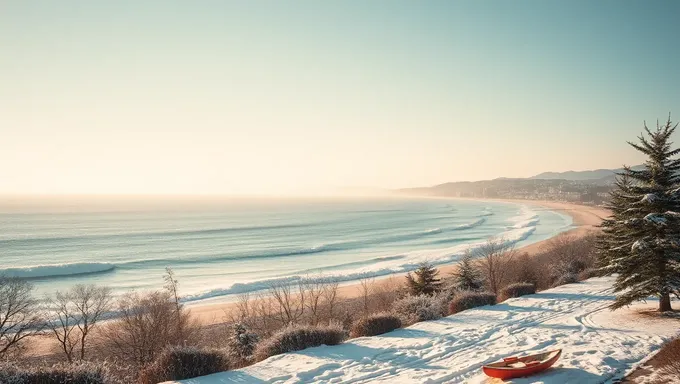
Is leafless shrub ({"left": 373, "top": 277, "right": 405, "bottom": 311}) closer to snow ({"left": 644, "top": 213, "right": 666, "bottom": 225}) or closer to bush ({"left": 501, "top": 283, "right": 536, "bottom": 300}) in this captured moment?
bush ({"left": 501, "top": 283, "right": 536, "bottom": 300})

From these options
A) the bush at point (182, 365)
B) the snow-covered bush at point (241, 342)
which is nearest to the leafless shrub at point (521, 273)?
the snow-covered bush at point (241, 342)

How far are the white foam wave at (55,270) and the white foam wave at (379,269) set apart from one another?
71.7 ft

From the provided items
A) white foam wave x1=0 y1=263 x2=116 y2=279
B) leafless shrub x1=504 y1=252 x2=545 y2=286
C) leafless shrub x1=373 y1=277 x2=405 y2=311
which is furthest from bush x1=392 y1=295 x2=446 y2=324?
white foam wave x1=0 y1=263 x2=116 y2=279

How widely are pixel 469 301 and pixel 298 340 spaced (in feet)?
33.4

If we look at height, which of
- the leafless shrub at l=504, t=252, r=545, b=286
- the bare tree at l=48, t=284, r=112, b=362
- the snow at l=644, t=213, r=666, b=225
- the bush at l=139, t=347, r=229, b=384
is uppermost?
the snow at l=644, t=213, r=666, b=225

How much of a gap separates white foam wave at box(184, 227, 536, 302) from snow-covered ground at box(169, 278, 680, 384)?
24.2m

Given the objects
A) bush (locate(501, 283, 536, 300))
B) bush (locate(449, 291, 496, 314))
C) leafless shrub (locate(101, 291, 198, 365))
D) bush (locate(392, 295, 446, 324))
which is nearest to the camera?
bush (locate(392, 295, 446, 324))

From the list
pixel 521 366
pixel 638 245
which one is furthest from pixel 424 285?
pixel 521 366

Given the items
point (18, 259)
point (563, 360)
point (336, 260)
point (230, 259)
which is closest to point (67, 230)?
point (18, 259)

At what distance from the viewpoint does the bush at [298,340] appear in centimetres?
1399

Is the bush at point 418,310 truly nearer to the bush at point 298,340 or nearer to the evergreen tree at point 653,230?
the bush at point 298,340

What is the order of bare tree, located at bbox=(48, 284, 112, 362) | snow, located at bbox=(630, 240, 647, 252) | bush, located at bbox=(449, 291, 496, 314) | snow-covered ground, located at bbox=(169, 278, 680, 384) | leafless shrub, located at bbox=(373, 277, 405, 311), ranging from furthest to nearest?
1. leafless shrub, located at bbox=(373, 277, 405, 311)
2. bare tree, located at bbox=(48, 284, 112, 362)
3. bush, located at bbox=(449, 291, 496, 314)
4. snow, located at bbox=(630, 240, 647, 252)
5. snow-covered ground, located at bbox=(169, 278, 680, 384)

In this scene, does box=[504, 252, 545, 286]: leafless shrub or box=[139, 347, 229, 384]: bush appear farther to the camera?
box=[504, 252, 545, 286]: leafless shrub

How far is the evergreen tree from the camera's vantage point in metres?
14.9
